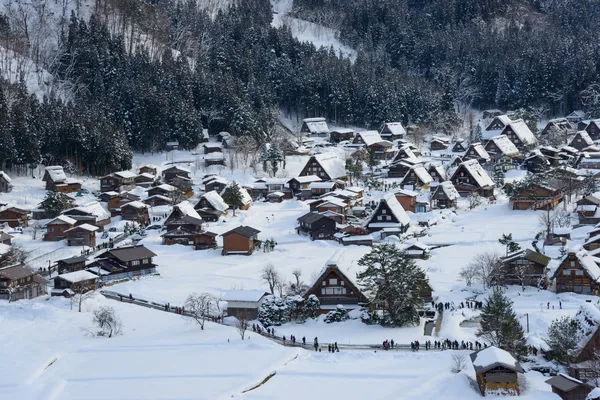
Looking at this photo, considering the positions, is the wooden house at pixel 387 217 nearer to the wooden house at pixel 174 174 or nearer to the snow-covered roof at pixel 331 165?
the snow-covered roof at pixel 331 165

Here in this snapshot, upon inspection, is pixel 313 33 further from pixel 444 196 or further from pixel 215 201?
pixel 215 201

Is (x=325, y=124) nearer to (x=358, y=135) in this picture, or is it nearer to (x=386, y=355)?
(x=358, y=135)

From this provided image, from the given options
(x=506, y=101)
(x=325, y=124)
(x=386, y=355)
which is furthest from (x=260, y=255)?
(x=506, y=101)

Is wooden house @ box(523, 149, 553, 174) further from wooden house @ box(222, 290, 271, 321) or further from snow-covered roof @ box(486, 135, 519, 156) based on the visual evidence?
wooden house @ box(222, 290, 271, 321)

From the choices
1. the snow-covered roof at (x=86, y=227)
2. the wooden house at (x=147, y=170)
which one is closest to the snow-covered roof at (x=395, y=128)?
the wooden house at (x=147, y=170)

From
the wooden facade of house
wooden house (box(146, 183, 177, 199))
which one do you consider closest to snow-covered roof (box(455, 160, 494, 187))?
wooden house (box(146, 183, 177, 199))

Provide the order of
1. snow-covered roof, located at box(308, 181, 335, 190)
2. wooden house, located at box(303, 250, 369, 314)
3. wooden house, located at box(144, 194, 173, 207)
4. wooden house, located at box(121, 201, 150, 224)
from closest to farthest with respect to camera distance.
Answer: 1. wooden house, located at box(303, 250, 369, 314)
2. wooden house, located at box(121, 201, 150, 224)
3. wooden house, located at box(144, 194, 173, 207)
4. snow-covered roof, located at box(308, 181, 335, 190)
